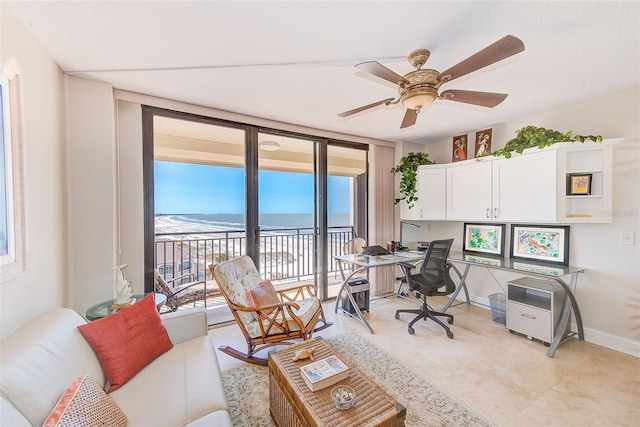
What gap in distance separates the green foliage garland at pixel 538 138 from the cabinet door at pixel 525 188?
4.3 inches

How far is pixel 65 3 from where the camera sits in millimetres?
1396

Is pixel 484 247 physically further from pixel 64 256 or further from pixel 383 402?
pixel 64 256

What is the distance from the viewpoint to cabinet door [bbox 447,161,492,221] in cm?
326

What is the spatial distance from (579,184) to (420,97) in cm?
227

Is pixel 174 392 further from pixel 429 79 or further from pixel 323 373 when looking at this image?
pixel 429 79

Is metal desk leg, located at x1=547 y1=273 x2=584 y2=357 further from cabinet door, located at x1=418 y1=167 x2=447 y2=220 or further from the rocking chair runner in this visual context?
the rocking chair runner

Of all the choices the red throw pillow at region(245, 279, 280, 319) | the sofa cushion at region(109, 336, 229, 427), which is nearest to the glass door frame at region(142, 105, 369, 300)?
the red throw pillow at region(245, 279, 280, 319)

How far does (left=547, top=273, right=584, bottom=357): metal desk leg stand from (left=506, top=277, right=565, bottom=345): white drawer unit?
0.04m

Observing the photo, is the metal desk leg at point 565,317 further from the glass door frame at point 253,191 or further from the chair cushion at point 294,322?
the glass door frame at point 253,191

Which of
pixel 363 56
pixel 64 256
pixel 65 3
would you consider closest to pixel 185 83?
pixel 65 3

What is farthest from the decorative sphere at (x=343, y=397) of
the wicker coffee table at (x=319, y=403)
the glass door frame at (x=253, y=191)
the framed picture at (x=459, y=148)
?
the framed picture at (x=459, y=148)

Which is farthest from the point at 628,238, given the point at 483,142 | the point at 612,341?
the point at 483,142

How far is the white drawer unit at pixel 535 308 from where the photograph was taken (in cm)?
251

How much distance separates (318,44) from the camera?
1737mm
